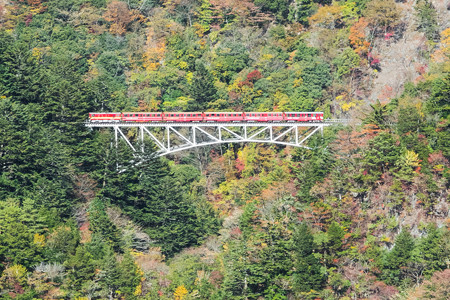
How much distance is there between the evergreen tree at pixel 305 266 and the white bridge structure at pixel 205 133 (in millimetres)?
15035

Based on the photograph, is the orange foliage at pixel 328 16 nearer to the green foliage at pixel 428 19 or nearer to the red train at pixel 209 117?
the green foliage at pixel 428 19

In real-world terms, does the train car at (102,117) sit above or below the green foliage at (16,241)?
above

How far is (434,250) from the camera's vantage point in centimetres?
7106

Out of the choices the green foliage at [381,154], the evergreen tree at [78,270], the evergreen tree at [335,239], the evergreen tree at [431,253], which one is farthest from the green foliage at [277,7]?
the evergreen tree at [78,270]

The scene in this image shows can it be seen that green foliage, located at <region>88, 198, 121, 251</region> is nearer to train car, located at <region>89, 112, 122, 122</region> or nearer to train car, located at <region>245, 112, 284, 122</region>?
train car, located at <region>89, 112, 122, 122</region>

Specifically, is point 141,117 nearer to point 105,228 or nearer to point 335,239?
point 105,228

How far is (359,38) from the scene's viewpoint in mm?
103250

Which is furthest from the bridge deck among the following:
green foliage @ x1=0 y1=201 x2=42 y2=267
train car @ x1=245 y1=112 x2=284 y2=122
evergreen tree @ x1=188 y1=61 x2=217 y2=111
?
green foliage @ x1=0 y1=201 x2=42 y2=267

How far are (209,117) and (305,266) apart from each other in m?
23.9

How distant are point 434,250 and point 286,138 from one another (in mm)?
28413

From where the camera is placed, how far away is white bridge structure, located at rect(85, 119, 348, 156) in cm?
8881

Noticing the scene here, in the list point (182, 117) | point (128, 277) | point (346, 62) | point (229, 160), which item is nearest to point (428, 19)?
point (346, 62)

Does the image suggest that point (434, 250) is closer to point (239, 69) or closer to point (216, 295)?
point (216, 295)

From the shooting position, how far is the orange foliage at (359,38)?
103 meters
